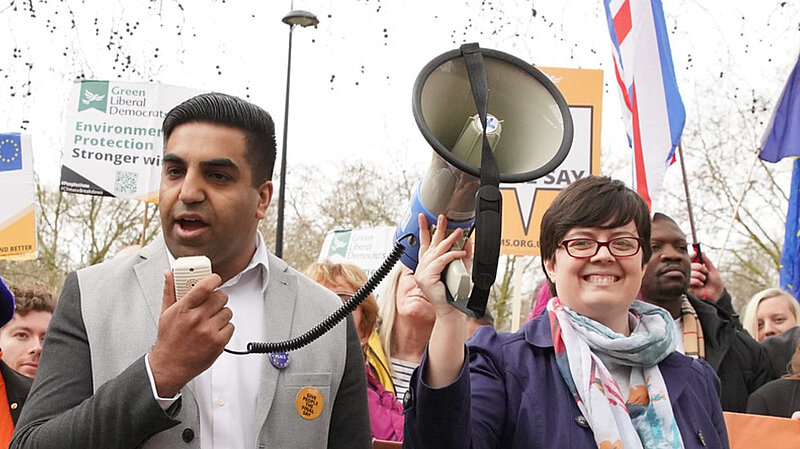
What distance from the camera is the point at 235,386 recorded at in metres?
2.33

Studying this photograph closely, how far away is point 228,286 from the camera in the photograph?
8.05 feet

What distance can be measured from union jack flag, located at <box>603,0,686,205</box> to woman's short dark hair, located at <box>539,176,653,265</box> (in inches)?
117

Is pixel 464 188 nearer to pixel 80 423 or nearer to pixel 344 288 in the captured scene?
pixel 80 423

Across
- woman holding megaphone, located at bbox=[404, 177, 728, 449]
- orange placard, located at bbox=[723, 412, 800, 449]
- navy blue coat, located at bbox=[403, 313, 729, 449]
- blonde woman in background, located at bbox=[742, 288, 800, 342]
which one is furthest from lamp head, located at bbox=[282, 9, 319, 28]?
navy blue coat, located at bbox=[403, 313, 729, 449]

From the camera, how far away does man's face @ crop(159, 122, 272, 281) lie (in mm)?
2213

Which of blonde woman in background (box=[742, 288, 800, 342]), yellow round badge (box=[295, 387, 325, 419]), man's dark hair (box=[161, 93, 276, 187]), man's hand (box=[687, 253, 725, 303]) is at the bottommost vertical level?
blonde woman in background (box=[742, 288, 800, 342])

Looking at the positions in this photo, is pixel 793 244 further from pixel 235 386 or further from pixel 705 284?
pixel 235 386

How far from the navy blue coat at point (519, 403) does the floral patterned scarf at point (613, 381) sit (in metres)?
0.04

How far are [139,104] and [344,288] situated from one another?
168 inches

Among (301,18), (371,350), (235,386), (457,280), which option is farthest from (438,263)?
(301,18)

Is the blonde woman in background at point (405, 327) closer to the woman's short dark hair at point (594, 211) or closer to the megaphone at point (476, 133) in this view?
the woman's short dark hair at point (594, 211)

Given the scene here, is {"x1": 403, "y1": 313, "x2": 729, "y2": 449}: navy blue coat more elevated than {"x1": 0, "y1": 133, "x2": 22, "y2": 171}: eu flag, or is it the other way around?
{"x1": 0, "y1": 133, "x2": 22, "y2": 171}: eu flag

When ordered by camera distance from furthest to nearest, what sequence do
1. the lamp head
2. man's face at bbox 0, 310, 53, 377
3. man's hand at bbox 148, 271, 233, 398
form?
1. the lamp head
2. man's face at bbox 0, 310, 53, 377
3. man's hand at bbox 148, 271, 233, 398

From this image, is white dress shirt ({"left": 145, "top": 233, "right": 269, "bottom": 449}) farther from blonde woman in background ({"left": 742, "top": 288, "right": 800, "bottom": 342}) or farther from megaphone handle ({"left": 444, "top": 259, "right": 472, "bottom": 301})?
blonde woman in background ({"left": 742, "top": 288, "right": 800, "bottom": 342})
